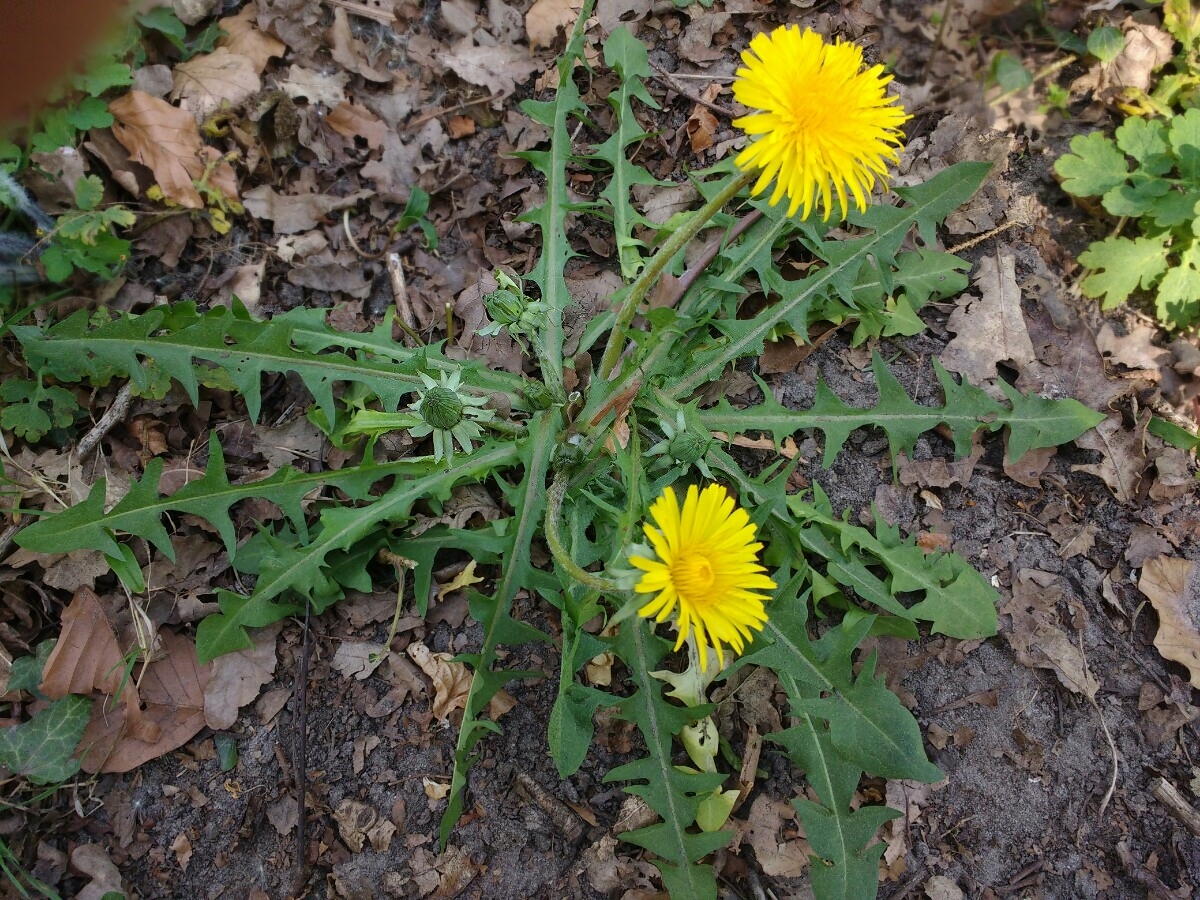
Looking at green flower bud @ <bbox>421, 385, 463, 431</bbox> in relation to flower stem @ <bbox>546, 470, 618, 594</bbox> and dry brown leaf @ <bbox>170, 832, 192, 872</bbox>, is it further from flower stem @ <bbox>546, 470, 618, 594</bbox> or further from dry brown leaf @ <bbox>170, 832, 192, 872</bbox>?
dry brown leaf @ <bbox>170, 832, 192, 872</bbox>

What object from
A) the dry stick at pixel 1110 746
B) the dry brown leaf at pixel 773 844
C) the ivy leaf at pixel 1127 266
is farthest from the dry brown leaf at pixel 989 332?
the dry brown leaf at pixel 773 844

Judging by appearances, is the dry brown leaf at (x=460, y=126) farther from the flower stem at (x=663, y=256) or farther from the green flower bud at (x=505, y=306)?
the flower stem at (x=663, y=256)

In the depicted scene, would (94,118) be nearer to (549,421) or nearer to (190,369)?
(190,369)

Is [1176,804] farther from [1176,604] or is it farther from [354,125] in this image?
[354,125]

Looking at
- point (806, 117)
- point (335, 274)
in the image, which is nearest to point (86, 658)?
point (335, 274)

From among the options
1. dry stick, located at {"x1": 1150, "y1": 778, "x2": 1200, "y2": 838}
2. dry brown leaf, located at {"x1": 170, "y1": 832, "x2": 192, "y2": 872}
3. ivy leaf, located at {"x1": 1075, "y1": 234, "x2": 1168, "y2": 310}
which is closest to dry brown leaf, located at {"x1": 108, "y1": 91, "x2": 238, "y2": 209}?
dry brown leaf, located at {"x1": 170, "y1": 832, "x2": 192, "y2": 872}

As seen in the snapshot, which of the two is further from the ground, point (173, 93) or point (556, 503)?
point (173, 93)

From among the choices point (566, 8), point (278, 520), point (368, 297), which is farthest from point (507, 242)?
point (278, 520)
